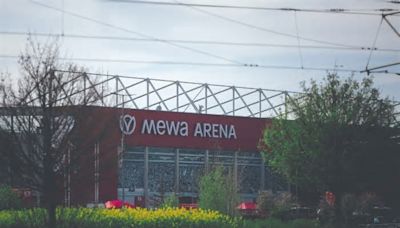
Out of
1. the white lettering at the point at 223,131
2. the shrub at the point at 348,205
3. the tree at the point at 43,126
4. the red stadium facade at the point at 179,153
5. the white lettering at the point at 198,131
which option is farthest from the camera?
the white lettering at the point at 223,131

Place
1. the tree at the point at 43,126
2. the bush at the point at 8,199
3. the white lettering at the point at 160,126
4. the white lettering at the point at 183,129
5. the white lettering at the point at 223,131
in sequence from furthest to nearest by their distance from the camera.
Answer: the white lettering at the point at 223,131, the white lettering at the point at 183,129, the white lettering at the point at 160,126, the bush at the point at 8,199, the tree at the point at 43,126

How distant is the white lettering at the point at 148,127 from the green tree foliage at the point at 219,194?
1580 cm

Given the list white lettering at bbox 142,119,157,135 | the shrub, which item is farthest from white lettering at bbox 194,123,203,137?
the shrub

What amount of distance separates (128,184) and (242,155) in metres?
8.94

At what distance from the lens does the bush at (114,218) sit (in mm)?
19047

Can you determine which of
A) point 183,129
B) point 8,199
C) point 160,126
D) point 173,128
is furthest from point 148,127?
point 8,199

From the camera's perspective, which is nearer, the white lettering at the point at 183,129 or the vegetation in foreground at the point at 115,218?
the vegetation in foreground at the point at 115,218

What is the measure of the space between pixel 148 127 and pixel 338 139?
464 inches

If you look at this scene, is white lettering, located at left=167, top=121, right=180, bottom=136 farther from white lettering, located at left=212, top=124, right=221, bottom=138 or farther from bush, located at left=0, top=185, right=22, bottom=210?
bush, located at left=0, top=185, right=22, bottom=210

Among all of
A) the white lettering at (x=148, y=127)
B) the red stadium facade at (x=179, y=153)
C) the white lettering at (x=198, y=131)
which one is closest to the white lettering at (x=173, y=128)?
the red stadium facade at (x=179, y=153)

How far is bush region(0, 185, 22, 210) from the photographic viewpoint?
25.0 metres

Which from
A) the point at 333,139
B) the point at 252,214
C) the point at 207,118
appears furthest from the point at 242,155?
the point at 252,214

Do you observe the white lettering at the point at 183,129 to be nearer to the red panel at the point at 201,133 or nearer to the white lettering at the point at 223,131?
the red panel at the point at 201,133

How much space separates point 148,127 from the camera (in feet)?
149
